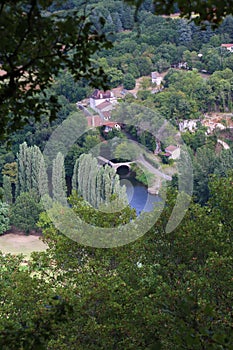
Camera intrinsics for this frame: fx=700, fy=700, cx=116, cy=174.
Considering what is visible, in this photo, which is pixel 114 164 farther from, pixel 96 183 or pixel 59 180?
pixel 96 183

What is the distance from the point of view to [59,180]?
17.8 m

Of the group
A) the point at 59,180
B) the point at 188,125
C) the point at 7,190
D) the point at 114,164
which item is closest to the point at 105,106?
the point at 188,125

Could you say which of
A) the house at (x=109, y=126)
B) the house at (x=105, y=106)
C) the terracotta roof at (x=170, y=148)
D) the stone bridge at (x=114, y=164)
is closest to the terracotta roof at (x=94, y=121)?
the house at (x=109, y=126)

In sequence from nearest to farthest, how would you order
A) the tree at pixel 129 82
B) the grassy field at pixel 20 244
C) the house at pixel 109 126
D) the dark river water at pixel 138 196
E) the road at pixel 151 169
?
the grassy field at pixel 20 244
the dark river water at pixel 138 196
the road at pixel 151 169
the house at pixel 109 126
the tree at pixel 129 82

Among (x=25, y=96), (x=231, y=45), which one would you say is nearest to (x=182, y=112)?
(x=231, y=45)

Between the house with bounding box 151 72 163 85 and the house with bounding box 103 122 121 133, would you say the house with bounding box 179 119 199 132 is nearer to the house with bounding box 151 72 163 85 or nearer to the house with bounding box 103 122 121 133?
the house with bounding box 103 122 121 133

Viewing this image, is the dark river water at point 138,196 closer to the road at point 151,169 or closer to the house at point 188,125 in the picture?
the road at point 151,169

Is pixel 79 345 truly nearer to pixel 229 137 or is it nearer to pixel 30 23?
pixel 30 23

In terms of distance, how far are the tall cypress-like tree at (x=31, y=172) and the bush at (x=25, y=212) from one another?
0.51 meters

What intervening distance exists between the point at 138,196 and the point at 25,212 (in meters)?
3.07

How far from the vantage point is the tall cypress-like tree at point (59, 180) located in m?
16.8

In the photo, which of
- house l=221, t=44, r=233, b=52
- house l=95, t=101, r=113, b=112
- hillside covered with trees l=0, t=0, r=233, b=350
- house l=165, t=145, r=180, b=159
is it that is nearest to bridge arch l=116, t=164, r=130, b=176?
house l=165, t=145, r=180, b=159

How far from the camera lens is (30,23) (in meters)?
2.04

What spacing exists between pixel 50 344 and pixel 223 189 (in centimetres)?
182
